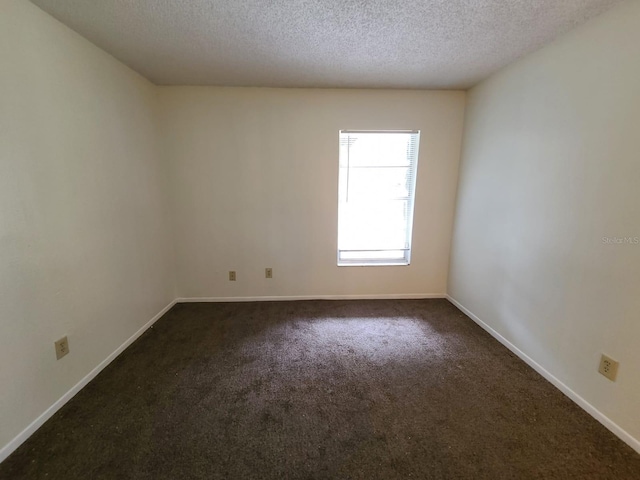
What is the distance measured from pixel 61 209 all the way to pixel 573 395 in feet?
11.1

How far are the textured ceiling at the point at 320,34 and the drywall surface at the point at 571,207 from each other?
0.84 feet

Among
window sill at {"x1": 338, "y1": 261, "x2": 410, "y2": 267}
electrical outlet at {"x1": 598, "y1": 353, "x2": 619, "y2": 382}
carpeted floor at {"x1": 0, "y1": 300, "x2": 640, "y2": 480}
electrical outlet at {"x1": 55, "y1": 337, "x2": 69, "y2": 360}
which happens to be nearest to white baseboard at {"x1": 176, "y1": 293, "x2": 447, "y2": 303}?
window sill at {"x1": 338, "y1": 261, "x2": 410, "y2": 267}

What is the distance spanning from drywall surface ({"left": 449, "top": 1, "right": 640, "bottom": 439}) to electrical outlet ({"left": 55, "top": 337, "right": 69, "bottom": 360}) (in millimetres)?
3192

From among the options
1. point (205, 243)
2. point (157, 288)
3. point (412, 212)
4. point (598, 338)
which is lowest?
point (157, 288)

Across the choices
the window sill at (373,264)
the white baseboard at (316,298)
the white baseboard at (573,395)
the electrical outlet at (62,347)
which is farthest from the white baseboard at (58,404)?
the white baseboard at (573,395)

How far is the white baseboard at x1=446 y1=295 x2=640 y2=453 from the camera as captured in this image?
1361mm

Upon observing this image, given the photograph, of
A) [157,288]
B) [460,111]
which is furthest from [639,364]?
[157,288]

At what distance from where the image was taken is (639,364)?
4.34ft

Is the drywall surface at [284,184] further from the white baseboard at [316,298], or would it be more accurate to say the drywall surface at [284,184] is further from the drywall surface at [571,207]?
the drywall surface at [571,207]

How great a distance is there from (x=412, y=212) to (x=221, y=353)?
2395mm

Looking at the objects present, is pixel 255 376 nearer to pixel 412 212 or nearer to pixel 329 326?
pixel 329 326

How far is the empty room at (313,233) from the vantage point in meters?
1.34

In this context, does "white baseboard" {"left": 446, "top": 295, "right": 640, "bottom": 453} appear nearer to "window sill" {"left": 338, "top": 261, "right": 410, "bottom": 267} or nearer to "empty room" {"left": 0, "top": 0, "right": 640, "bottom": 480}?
"empty room" {"left": 0, "top": 0, "right": 640, "bottom": 480}

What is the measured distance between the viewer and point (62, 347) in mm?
1609
